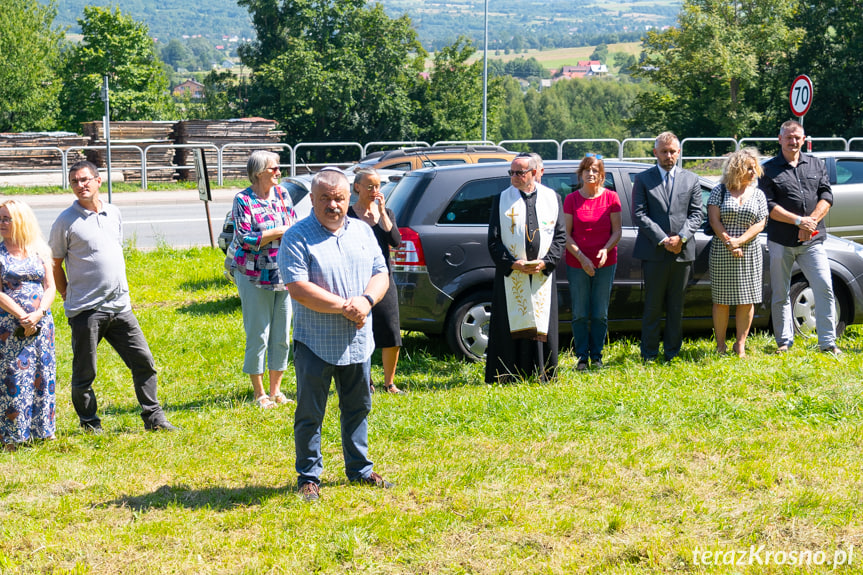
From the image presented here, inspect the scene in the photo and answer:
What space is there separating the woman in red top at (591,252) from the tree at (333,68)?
3431cm

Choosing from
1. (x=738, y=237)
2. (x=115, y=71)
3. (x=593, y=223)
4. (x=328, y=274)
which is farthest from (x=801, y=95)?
(x=115, y=71)

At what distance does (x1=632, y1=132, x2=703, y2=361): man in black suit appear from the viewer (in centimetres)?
744

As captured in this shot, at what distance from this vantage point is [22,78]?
4238 centimetres

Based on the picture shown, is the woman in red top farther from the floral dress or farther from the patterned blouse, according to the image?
the floral dress

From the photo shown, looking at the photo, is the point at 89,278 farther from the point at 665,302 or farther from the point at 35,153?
the point at 35,153

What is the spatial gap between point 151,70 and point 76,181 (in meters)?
47.5

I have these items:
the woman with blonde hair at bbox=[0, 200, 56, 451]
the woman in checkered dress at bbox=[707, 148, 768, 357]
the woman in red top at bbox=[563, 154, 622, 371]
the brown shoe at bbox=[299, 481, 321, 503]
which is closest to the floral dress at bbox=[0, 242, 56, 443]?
the woman with blonde hair at bbox=[0, 200, 56, 451]

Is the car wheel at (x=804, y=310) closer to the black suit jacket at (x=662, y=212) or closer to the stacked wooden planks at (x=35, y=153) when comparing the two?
the black suit jacket at (x=662, y=212)

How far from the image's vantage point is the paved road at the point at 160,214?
57.4ft

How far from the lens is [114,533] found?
446 centimetres

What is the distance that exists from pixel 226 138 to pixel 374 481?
26.7m

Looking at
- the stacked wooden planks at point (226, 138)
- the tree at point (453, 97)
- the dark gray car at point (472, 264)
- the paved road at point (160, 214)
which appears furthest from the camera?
the tree at point (453, 97)

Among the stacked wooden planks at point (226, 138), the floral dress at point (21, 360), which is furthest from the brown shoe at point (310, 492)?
the stacked wooden planks at point (226, 138)

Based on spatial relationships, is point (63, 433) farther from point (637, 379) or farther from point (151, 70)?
point (151, 70)
